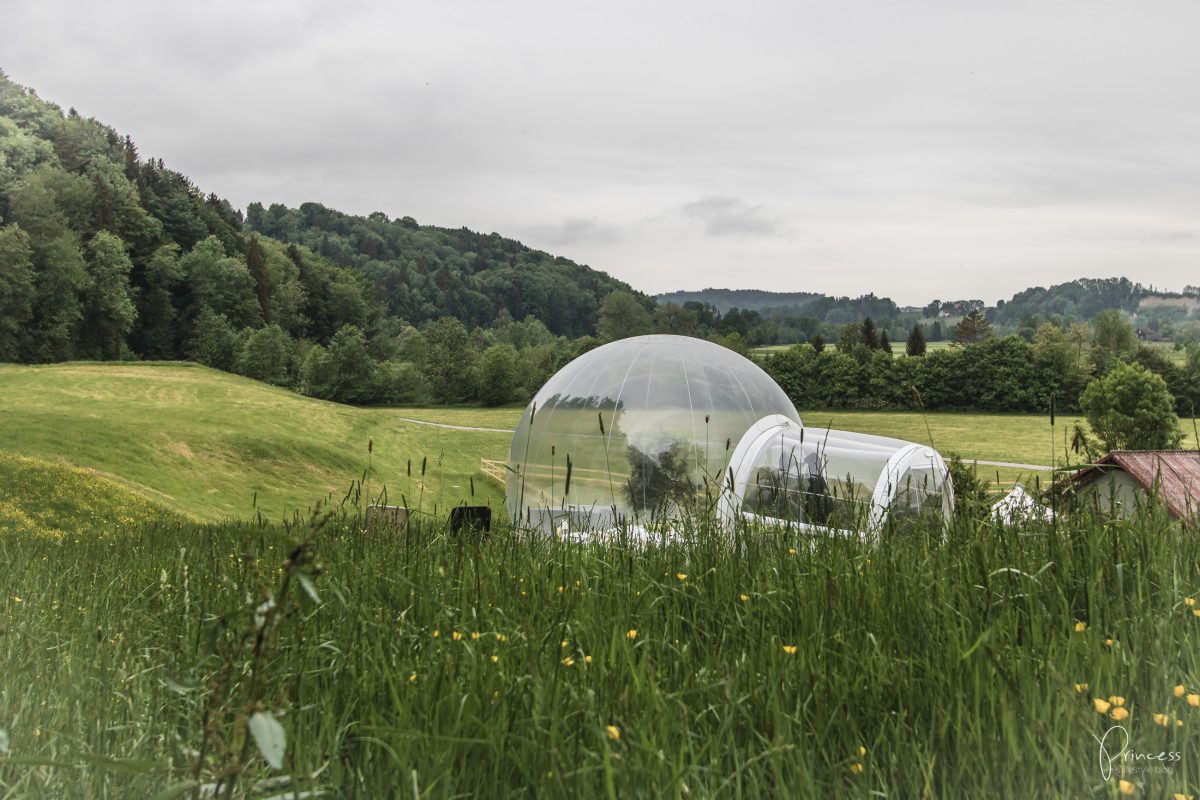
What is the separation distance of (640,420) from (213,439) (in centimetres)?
2896

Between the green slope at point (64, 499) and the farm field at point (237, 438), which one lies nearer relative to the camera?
the green slope at point (64, 499)

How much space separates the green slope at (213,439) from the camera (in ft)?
Answer: 94.3

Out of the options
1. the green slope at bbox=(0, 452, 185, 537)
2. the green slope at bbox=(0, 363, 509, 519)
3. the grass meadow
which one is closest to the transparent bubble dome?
the green slope at bbox=(0, 363, 509, 519)

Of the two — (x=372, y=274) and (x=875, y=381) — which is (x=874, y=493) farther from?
(x=372, y=274)

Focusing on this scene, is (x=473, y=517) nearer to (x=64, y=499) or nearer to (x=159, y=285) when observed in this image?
(x=64, y=499)

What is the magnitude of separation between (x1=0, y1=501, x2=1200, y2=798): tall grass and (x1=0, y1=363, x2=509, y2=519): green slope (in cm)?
1703

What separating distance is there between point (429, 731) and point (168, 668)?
4.51ft

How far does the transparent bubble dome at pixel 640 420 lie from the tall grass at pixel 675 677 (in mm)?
9275

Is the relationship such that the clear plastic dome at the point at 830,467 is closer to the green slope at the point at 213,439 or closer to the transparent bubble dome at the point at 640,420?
the transparent bubble dome at the point at 640,420

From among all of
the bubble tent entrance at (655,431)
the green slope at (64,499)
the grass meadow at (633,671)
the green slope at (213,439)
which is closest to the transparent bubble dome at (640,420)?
the bubble tent entrance at (655,431)

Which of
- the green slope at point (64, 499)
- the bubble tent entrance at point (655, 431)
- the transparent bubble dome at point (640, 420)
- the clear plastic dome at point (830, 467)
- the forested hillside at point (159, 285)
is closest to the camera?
the clear plastic dome at point (830, 467)

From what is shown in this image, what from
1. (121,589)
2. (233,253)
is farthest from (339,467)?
(233,253)

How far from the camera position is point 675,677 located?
2496 millimetres

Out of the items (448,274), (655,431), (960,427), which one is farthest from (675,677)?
(448,274)
